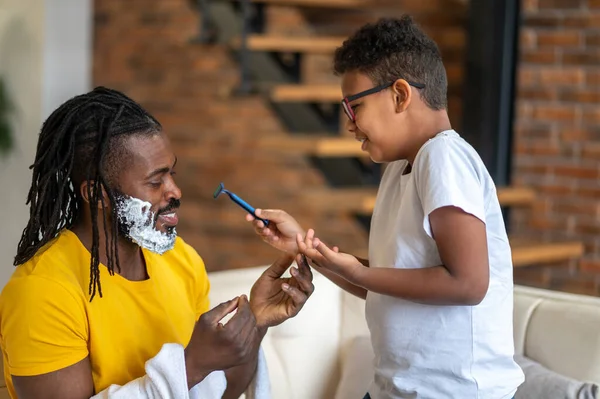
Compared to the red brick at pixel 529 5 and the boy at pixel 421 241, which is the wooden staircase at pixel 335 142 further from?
the boy at pixel 421 241

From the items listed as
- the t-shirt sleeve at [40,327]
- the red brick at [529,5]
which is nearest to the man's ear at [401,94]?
the t-shirt sleeve at [40,327]

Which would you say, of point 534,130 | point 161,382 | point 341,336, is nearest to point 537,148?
point 534,130

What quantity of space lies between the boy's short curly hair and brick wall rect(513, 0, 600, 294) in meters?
2.30

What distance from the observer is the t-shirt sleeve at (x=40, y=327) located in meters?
1.47

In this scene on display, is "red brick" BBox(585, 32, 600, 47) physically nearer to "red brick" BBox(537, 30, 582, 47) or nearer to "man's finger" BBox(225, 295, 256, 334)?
"red brick" BBox(537, 30, 582, 47)

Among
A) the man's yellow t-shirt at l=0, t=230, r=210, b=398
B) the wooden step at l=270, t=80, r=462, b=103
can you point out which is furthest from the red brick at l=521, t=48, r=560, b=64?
the man's yellow t-shirt at l=0, t=230, r=210, b=398

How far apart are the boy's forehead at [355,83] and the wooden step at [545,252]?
82.8 inches

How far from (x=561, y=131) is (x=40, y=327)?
2.95 meters

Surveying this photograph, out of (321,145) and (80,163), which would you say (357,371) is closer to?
(80,163)

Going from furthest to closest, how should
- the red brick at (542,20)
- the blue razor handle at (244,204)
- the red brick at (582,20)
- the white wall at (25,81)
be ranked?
the white wall at (25,81) < the red brick at (542,20) < the red brick at (582,20) < the blue razor handle at (244,204)

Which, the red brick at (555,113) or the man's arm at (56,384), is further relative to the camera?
the red brick at (555,113)

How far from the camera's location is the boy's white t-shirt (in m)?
1.60

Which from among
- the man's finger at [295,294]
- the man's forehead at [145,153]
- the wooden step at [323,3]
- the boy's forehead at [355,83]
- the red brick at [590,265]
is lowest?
the red brick at [590,265]

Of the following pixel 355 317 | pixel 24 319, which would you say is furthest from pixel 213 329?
pixel 355 317
